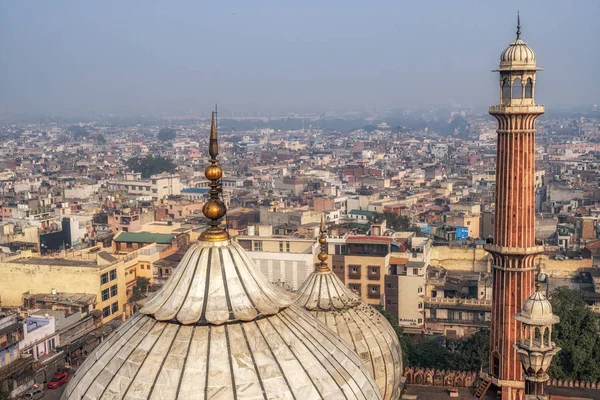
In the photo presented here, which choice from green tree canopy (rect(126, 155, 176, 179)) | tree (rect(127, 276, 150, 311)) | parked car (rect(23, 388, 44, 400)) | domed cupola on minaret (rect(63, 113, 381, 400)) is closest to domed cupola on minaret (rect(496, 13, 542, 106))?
domed cupola on minaret (rect(63, 113, 381, 400))

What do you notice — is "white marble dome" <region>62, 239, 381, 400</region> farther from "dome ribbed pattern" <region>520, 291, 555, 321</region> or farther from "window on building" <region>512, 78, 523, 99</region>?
"window on building" <region>512, 78, 523, 99</region>

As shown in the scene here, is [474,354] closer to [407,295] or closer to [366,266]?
[407,295]

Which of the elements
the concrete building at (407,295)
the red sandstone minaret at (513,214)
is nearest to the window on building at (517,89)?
the red sandstone minaret at (513,214)

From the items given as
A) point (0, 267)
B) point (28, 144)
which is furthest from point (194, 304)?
point (28, 144)

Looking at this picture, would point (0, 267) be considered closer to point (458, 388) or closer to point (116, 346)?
point (458, 388)

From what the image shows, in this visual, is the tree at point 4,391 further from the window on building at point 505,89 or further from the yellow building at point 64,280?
the window on building at point 505,89

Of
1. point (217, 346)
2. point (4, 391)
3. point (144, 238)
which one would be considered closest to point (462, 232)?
point (144, 238)
